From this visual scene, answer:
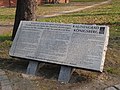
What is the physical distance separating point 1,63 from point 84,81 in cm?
198

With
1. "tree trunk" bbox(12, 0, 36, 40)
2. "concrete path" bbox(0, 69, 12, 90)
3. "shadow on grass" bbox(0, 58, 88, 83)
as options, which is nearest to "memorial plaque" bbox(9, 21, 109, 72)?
"shadow on grass" bbox(0, 58, 88, 83)

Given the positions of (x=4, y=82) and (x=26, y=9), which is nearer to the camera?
(x=4, y=82)

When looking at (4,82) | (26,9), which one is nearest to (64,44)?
(4,82)

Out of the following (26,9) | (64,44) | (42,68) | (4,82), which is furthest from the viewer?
(26,9)

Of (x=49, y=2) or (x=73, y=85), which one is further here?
(x=49, y=2)

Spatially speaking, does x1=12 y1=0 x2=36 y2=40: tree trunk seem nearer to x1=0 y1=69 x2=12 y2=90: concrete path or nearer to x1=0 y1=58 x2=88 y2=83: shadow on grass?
x1=0 y1=58 x2=88 y2=83: shadow on grass

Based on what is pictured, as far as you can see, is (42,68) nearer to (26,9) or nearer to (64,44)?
(64,44)

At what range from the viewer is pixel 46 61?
5.75 metres

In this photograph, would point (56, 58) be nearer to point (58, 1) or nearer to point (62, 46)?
point (62, 46)

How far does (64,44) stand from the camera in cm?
566

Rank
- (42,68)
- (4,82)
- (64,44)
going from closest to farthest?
(4,82)
(64,44)
(42,68)

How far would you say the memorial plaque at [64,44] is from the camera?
5293 millimetres

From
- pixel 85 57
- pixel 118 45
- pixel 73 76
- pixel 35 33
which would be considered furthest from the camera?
pixel 118 45

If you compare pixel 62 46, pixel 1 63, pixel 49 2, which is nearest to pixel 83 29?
pixel 62 46
